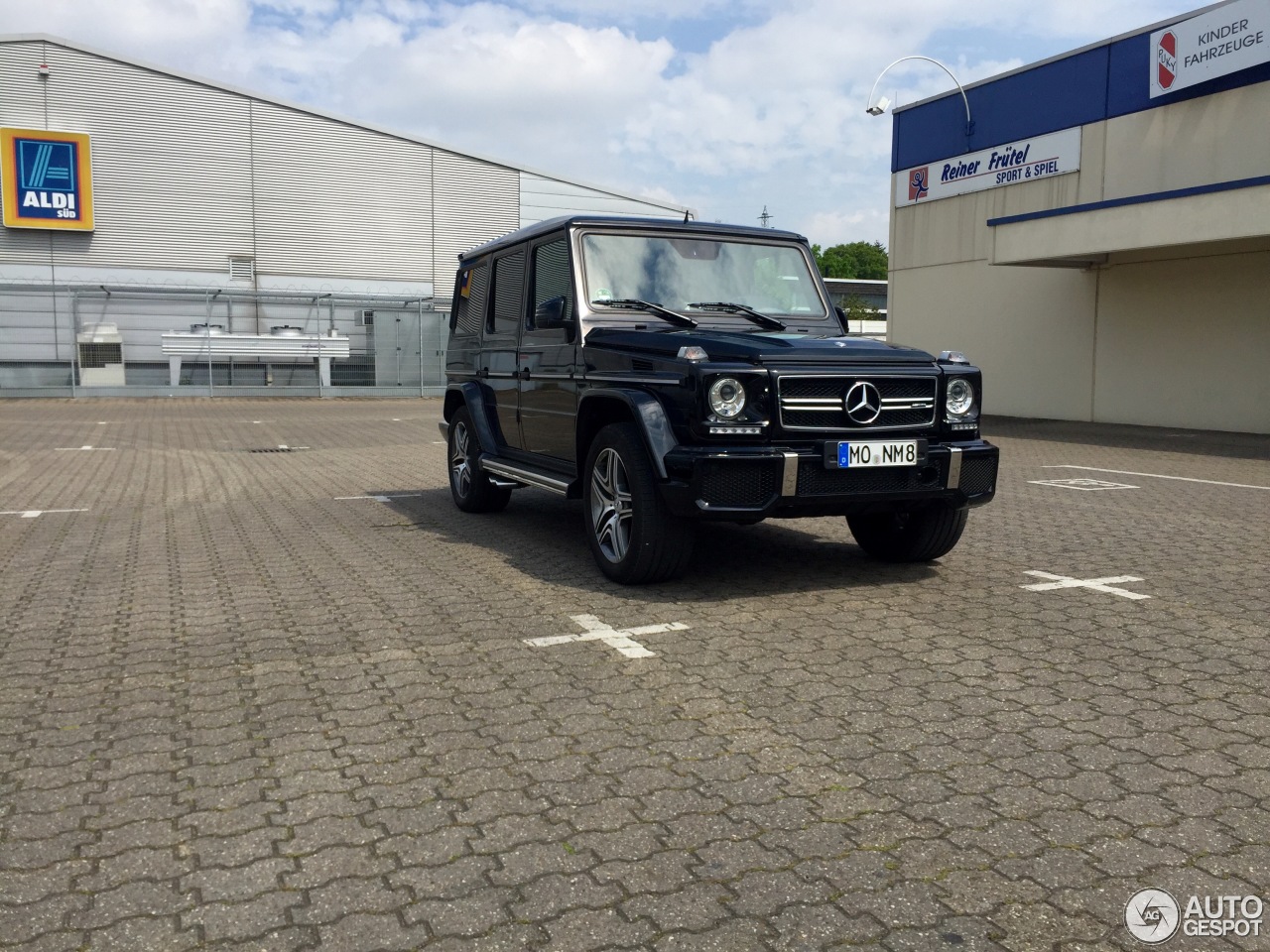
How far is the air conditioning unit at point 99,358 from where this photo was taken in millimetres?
29234

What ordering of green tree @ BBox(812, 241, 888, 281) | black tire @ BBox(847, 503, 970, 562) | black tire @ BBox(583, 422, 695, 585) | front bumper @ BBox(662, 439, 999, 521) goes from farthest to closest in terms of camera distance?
green tree @ BBox(812, 241, 888, 281) → black tire @ BBox(847, 503, 970, 562) → black tire @ BBox(583, 422, 695, 585) → front bumper @ BBox(662, 439, 999, 521)

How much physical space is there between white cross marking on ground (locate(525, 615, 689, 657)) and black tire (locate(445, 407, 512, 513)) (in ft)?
11.2

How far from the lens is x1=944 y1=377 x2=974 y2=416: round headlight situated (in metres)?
5.82

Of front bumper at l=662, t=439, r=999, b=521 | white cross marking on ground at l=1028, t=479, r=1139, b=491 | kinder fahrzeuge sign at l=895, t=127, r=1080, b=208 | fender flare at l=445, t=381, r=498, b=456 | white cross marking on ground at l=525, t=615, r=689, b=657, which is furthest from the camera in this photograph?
kinder fahrzeuge sign at l=895, t=127, r=1080, b=208

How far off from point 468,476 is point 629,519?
3.19 m

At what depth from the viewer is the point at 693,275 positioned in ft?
→ 22.5

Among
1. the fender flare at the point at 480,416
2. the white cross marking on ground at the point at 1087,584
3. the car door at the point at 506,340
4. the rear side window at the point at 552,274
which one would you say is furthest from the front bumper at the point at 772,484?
the fender flare at the point at 480,416

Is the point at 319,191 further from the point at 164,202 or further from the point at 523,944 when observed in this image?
the point at 523,944

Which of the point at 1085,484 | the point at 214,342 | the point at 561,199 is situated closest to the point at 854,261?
the point at 561,199

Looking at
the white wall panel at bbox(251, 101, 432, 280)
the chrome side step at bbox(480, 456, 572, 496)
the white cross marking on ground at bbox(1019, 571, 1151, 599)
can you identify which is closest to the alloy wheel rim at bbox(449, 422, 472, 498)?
the chrome side step at bbox(480, 456, 572, 496)

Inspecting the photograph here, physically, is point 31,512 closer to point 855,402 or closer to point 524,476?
point 524,476

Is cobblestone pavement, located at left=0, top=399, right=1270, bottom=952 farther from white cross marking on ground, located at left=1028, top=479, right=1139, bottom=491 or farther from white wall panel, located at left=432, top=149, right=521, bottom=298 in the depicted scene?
white wall panel, located at left=432, top=149, right=521, bottom=298

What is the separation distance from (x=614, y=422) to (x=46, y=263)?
110 ft

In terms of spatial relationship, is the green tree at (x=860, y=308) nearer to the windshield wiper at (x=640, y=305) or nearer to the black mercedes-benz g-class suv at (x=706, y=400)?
the black mercedes-benz g-class suv at (x=706, y=400)
